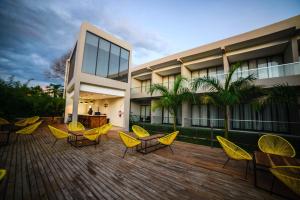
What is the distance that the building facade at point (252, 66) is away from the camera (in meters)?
7.25

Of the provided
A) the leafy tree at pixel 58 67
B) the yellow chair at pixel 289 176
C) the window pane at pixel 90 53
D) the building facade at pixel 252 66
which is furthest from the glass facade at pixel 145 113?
the leafy tree at pixel 58 67

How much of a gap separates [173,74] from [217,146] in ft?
30.5

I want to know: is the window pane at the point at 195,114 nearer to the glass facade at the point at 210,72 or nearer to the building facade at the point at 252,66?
the building facade at the point at 252,66

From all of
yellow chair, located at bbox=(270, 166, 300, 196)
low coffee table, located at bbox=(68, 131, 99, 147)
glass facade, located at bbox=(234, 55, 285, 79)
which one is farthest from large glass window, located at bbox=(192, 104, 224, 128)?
low coffee table, located at bbox=(68, 131, 99, 147)

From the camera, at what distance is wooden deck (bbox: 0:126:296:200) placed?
2.37 meters

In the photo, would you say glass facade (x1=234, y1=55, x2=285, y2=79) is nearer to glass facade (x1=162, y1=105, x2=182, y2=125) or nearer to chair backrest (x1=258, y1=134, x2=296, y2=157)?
chair backrest (x1=258, y1=134, x2=296, y2=157)

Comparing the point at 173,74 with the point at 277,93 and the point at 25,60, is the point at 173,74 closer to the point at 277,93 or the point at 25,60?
the point at 277,93

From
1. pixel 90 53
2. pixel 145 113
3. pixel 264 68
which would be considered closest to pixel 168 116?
pixel 145 113

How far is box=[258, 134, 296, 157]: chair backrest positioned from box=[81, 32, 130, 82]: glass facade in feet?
35.6

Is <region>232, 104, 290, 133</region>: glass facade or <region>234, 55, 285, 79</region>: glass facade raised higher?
<region>234, 55, 285, 79</region>: glass facade

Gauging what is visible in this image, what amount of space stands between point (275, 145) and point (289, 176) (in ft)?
8.82

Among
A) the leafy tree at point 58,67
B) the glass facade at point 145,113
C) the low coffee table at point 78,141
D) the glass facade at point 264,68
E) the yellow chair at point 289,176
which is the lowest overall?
the low coffee table at point 78,141

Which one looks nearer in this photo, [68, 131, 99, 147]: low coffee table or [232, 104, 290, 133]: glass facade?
[68, 131, 99, 147]: low coffee table

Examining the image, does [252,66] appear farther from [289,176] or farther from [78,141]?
[78,141]
